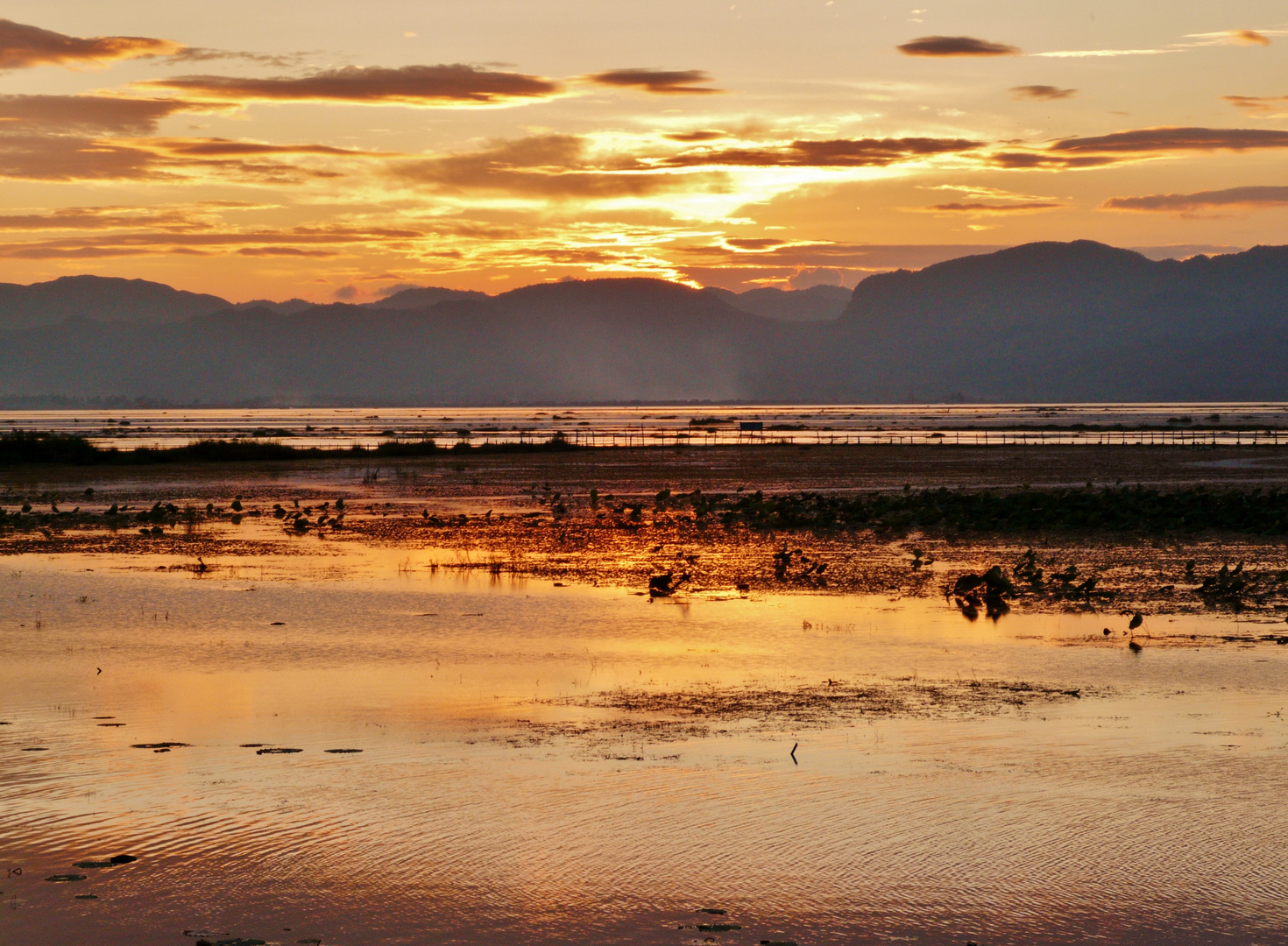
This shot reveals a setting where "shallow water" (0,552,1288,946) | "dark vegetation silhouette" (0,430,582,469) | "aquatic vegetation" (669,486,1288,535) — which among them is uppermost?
"dark vegetation silhouette" (0,430,582,469)

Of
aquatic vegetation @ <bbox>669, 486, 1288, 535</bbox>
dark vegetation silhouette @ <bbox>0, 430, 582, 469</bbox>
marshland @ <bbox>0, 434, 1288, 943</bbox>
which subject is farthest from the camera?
dark vegetation silhouette @ <bbox>0, 430, 582, 469</bbox>

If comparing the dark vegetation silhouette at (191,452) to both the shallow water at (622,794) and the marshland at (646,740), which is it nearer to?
the marshland at (646,740)

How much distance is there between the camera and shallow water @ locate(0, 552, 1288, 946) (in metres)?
8.61

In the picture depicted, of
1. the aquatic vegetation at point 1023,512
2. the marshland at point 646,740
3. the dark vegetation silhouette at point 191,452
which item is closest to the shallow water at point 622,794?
the marshland at point 646,740

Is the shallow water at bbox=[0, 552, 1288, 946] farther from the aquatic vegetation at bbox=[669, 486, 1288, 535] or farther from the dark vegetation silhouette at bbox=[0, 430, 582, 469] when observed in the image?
the dark vegetation silhouette at bbox=[0, 430, 582, 469]

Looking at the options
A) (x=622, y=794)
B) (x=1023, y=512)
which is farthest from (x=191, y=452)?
(x=622, y=794)

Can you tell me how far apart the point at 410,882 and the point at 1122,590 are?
17.5 metres

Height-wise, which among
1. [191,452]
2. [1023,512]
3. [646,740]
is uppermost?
[191,452]

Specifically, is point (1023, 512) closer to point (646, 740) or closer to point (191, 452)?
point (646, 740)

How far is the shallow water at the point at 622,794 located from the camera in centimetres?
861

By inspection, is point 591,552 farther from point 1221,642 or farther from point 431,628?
point 1221,642

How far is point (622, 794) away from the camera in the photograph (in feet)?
36.4

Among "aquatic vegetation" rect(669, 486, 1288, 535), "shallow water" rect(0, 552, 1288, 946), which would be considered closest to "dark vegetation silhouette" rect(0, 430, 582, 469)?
"aquatic vegetation" rect(669, 486, 1288, 535)

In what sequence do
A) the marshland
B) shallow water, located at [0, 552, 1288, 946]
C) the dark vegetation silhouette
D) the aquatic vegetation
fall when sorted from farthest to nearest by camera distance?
the dark vegetation silhouette, the aquatic vegetation, the marshland, shallow water, located at [0, 552, 1288, 946]
